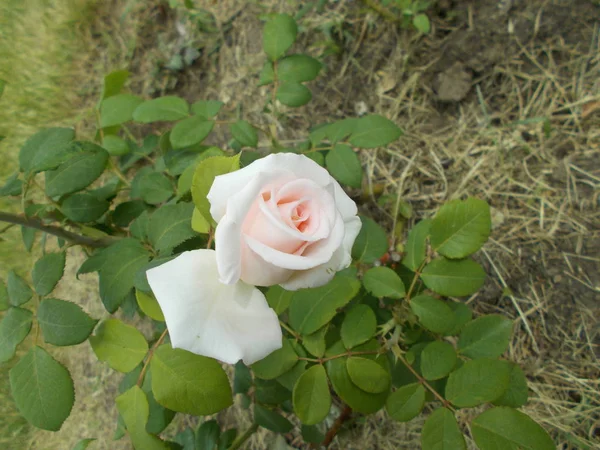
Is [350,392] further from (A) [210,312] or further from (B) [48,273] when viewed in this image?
(B) [48,273]

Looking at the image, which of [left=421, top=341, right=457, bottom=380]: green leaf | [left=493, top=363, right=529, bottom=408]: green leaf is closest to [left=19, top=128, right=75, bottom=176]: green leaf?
[left=421, top=341, right=457, bottom=380]: green leaf

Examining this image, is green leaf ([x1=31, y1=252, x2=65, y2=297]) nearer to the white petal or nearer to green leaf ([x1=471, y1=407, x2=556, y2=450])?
the white petal

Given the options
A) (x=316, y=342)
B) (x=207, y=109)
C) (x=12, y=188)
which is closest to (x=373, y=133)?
(x=207, y=109)

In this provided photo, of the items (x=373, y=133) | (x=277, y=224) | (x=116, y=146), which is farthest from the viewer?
(x=116, y=146)

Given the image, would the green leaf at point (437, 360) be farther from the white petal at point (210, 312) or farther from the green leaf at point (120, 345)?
the green leaf at point (120, 345)

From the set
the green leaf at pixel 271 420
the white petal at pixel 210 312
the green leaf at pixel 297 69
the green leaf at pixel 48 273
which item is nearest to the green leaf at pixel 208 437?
the green leaf at pixel 271 420

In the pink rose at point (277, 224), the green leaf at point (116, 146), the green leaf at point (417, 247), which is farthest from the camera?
the green leaf at point (116, 146)
